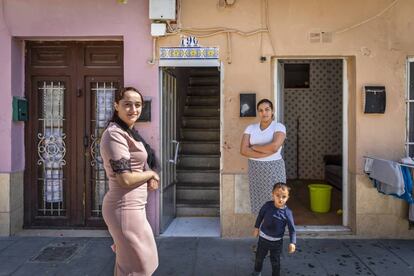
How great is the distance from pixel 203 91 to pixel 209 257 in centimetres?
487

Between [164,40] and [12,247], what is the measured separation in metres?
3.11

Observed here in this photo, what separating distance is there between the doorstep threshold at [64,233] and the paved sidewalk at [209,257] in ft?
0.41

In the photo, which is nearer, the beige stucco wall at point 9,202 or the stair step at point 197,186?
the beige stucco wall at point 9,202

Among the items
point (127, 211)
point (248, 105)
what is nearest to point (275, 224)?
point (127, 211)

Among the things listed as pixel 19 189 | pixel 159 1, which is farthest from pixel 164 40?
pixel 19 189

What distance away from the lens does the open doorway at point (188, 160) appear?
529 cm

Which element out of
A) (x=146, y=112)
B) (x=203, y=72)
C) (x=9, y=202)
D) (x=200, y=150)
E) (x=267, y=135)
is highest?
(x=203, y=72)

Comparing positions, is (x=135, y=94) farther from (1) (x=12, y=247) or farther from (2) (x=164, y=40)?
(1) (x=12, y=247)

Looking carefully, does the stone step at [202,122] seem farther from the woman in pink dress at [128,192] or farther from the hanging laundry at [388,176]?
the woman in pink dress at [128,192]

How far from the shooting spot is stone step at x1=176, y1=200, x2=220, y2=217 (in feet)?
19.6

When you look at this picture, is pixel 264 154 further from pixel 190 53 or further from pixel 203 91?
pixel 203 91

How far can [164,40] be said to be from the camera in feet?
16.3

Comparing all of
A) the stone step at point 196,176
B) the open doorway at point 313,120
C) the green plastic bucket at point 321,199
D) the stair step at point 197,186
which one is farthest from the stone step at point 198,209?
the open doorway at point 313,120

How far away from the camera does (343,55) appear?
16.2ft
